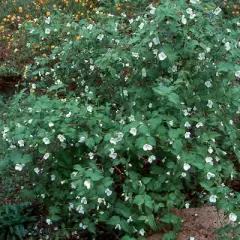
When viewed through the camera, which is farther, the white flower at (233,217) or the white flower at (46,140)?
the white flower at (46,140)

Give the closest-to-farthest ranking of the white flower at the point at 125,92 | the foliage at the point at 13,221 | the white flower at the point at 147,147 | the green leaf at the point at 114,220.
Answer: the white flower at the point at 147,147 → the green leaf at the point at 114,220 → the white flower at the point at 125,92 → the foliage at the point at 13,221

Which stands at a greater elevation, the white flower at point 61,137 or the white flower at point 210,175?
the white flower at point 210,175

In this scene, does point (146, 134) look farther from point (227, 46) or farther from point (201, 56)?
point (227, 46)

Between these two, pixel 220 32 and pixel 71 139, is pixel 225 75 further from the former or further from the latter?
pixel 71 139

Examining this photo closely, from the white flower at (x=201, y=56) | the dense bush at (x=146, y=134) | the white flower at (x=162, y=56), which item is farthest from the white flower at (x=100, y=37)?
the white flower at (x=201, y=56)

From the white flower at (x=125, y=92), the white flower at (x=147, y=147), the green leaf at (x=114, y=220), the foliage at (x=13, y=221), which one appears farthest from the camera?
the foliage at (x=13, y=221)

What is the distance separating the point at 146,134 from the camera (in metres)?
2.55

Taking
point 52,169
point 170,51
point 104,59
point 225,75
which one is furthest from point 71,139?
point 225,75

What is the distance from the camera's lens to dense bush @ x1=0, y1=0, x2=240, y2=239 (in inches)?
103

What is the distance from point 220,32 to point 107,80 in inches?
35.0

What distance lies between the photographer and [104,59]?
2951 millimetres

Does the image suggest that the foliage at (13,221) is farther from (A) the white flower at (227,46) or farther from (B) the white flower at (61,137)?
(A) the white flower at (227,46)

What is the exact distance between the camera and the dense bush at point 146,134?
2.62 m

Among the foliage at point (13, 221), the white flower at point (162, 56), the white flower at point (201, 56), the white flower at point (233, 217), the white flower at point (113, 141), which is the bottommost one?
the foliage at point (13, 221)
